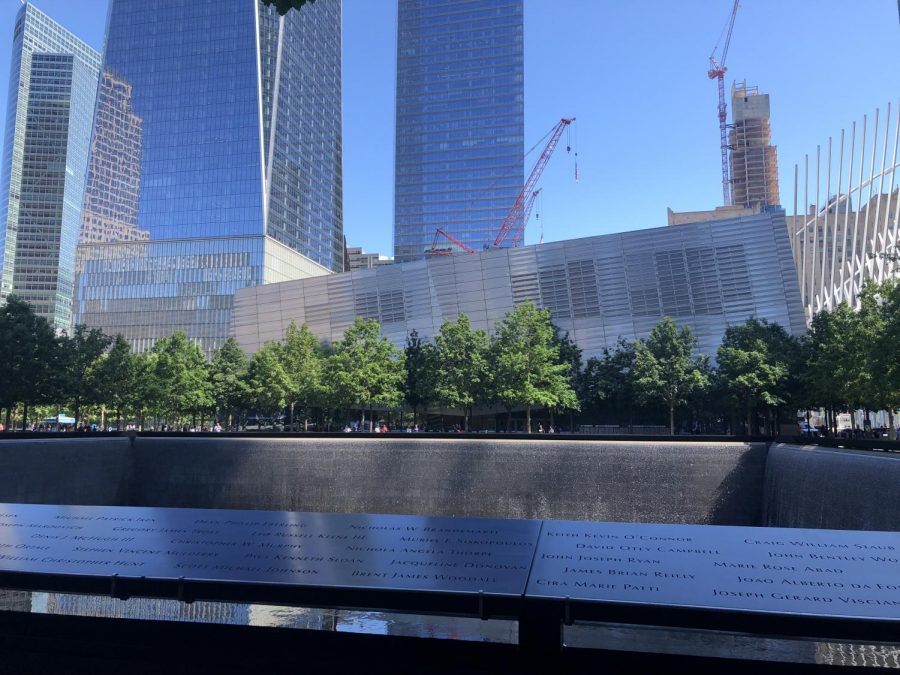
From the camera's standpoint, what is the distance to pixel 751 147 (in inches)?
6791

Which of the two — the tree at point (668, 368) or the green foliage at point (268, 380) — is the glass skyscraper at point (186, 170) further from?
the tree at point (668, 368)

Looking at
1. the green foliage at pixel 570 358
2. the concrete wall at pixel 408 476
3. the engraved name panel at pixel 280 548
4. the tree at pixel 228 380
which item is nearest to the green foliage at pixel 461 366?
the green foliage at pixel 570 358

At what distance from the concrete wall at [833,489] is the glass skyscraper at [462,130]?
157m

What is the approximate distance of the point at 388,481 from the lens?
28844mm

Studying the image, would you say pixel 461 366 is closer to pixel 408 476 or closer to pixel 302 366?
pixel 302 366

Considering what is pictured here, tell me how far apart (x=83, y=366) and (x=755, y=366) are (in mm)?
41311

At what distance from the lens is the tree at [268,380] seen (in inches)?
2069

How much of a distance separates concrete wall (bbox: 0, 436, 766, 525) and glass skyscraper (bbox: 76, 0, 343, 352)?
83.7m

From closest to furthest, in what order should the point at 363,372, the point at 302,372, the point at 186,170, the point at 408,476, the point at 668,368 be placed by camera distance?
the point at 408,476, the point at 668,368, the point at 363,372, the point at 302,372, the point at 186,170

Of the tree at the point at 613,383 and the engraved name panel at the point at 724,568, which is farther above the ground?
the tree at the point at 613,383

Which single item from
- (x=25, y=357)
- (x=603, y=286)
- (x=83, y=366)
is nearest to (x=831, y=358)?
(x=603, y=286)

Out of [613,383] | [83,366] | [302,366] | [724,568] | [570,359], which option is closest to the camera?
[724,568]

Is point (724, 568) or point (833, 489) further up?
point (724, 568)

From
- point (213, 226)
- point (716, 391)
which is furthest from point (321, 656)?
point (213, 226)
